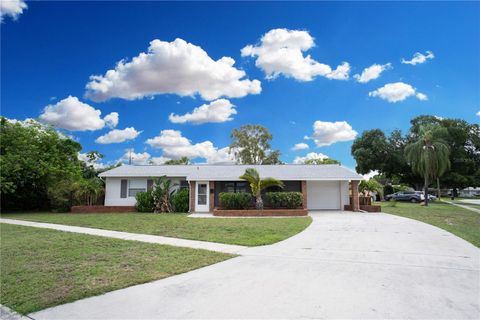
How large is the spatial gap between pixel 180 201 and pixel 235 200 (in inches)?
164

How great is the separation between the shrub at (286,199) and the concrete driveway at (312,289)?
11.3 m

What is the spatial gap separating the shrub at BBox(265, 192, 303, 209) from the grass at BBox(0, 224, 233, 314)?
461 inches

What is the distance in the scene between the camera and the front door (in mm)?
21056

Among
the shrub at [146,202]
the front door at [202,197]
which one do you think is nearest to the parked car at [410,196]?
the front door at [202,197]

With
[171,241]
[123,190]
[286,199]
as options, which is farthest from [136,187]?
[171,241]

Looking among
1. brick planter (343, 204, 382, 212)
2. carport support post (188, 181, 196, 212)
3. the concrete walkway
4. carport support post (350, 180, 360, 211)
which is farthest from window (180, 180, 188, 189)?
carport support post (350, 180, 360, 211)

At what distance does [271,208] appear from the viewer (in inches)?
792

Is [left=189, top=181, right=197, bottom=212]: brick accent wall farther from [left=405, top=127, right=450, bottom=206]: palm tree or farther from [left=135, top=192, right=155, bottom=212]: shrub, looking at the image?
[left=405, top=127, right=450, bottom=206]: palm tree

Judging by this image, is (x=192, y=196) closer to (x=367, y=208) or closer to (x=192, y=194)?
(x=192, y=194)

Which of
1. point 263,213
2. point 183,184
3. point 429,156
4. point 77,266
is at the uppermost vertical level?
point 429,156

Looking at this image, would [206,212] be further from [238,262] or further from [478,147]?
[478,147]

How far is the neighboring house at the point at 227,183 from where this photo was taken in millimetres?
20969

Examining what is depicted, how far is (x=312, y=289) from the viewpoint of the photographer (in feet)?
16.4

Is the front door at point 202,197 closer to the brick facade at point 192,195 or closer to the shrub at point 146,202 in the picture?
the brick facade at point 192,195
